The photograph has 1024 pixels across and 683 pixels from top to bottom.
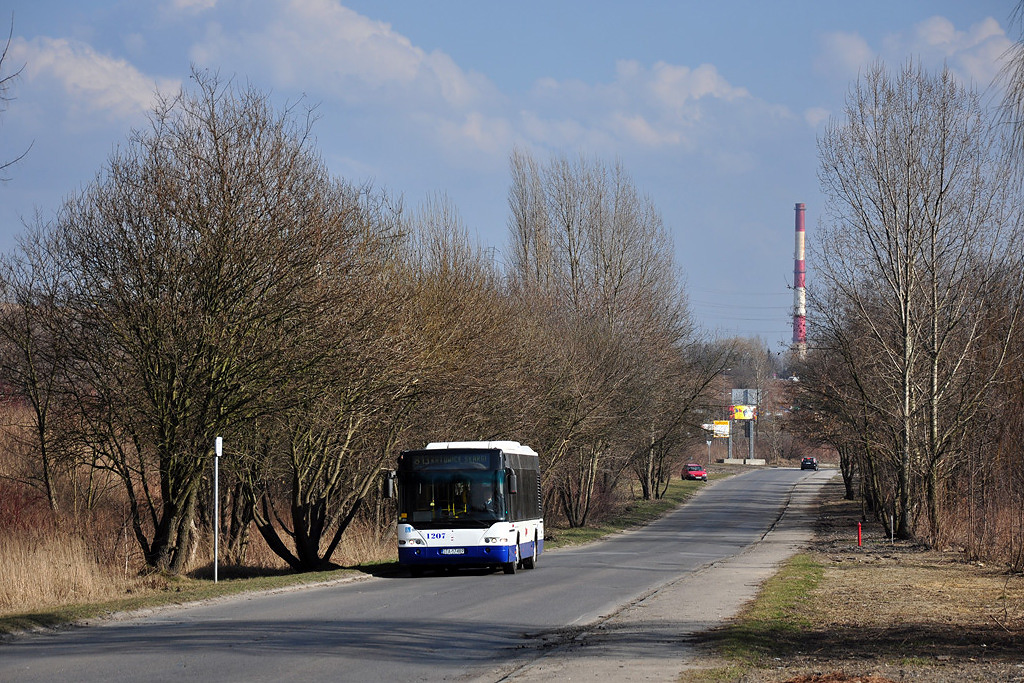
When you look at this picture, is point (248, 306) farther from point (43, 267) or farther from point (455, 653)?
point (455, 653)

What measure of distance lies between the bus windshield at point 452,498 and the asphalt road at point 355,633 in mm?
1346

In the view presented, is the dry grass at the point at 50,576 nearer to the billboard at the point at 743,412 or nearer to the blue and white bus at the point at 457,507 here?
the blue and white bus at the point at 457,507

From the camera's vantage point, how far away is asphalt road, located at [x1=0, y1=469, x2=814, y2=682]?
10719mm

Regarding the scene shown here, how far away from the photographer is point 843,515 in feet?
187

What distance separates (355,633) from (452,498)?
11577 mm

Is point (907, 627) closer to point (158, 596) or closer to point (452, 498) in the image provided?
point (158, 596)

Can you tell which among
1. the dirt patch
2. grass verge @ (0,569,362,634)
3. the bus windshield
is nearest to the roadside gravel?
the dirt patch

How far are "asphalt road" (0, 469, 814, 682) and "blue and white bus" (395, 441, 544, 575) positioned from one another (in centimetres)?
59

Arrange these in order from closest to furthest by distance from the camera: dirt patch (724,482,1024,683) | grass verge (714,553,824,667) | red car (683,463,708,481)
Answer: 1. dirt patch (724,482,1024,683)
2. grass verge (714,553,824,667)
3. red car (683,463,708,481)

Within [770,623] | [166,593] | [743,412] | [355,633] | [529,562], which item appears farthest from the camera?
[743,412]

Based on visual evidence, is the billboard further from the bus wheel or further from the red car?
the bus wheel

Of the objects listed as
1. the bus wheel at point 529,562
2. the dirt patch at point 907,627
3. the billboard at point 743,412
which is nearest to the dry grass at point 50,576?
the bus wheel at point 529,562

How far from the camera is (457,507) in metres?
25.1

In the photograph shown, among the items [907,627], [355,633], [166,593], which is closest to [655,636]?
[907,627]
